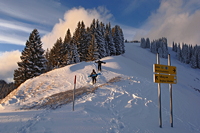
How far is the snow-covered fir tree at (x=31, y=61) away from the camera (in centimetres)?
2616

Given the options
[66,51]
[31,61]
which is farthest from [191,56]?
[31,61]

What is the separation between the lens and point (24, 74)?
85.5 ft

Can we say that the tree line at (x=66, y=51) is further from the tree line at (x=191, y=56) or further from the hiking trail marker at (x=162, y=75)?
the tree line at (x=191, y=56)

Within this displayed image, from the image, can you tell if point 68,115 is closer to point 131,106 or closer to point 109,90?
point 131,106

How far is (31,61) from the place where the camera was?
26.8 metres

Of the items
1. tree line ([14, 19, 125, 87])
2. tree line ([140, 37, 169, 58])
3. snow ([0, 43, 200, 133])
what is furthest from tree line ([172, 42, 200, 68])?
snow ([0, 43, 200, 133])

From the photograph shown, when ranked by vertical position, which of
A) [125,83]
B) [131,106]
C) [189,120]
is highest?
[125,83]

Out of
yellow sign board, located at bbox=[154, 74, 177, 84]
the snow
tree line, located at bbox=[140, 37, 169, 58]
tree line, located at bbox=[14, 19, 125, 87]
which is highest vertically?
tree line, located at bbox=[140, 37, 169, 58]

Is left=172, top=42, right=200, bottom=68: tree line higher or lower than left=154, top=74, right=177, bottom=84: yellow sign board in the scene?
higher

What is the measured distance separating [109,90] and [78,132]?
23.5 ft

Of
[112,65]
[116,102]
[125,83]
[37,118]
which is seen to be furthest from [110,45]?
[37,118]

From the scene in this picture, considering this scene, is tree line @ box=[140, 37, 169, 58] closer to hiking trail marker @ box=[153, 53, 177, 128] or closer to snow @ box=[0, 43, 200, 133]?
snow @ box=[0, 43, 200, 133]

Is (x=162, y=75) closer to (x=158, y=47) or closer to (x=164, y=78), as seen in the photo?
(x=164, y=78)

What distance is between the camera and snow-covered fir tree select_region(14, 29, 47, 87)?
26.2 m
